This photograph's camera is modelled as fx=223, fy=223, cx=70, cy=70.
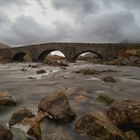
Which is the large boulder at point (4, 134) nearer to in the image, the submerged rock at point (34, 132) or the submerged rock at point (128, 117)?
the submerged rock at point (34, 132)

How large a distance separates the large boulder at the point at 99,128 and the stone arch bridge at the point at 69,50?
43681 mm

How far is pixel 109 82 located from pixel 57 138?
8777 millimetres

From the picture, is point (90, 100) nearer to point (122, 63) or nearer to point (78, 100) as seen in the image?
point (78, 100)

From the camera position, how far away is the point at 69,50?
57.0m

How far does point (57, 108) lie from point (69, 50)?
5131cm

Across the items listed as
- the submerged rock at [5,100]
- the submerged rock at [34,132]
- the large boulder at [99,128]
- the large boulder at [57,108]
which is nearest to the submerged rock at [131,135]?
the large boulder at [99,128]

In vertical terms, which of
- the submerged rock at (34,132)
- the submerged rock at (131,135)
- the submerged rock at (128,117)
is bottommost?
the submerged rock at (34,132)

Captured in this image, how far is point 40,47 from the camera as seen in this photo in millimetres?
62094

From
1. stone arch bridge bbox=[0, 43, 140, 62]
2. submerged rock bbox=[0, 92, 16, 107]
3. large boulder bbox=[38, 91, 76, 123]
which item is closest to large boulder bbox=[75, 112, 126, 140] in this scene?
large boulder bbox=[38, 91, 76, 123]

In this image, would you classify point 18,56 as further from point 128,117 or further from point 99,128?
point 99,128

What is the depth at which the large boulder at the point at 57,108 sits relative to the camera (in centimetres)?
598

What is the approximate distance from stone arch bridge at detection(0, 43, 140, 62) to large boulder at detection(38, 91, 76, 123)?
42991 millimetres

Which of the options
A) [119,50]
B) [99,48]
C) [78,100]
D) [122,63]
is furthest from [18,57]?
[78,100]

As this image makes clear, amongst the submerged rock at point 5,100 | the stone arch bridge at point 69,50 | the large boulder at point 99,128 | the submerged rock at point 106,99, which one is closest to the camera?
the large boulder at point 99,128
